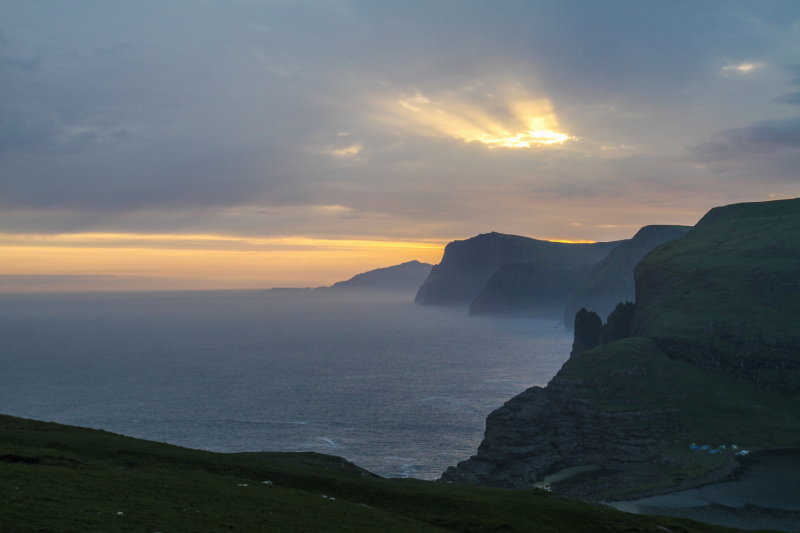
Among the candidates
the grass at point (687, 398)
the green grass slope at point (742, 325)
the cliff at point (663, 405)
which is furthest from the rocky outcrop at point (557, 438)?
the green grass slope at point (742, 325)

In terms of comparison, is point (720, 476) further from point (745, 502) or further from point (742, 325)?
point (742, 325)

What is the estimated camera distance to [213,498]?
3772 centimetres

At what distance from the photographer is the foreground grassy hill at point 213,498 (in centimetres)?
2858

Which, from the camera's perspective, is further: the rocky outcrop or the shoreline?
the rocky outcrop

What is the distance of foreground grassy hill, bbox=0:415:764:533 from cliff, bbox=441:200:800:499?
4307 centimetres

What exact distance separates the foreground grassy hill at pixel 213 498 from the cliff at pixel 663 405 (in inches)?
1696

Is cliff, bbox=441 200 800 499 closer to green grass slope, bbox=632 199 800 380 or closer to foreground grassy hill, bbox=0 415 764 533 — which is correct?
green grass slope, bbox=632 199 800 380

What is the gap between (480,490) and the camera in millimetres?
67062

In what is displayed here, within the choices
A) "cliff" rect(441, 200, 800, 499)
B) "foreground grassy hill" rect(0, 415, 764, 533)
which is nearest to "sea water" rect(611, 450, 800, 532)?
"cliff" rect(441, 200, 800, 499)

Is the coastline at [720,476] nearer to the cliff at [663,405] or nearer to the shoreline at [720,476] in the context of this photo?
the shoreline at [720,476]

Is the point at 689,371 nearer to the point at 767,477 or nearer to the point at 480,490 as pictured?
the point at 767,477

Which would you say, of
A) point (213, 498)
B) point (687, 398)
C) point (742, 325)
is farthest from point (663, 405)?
point (213, 498)

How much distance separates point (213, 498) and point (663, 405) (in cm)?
13195

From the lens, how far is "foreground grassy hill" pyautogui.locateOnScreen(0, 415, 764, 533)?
28578 mm
